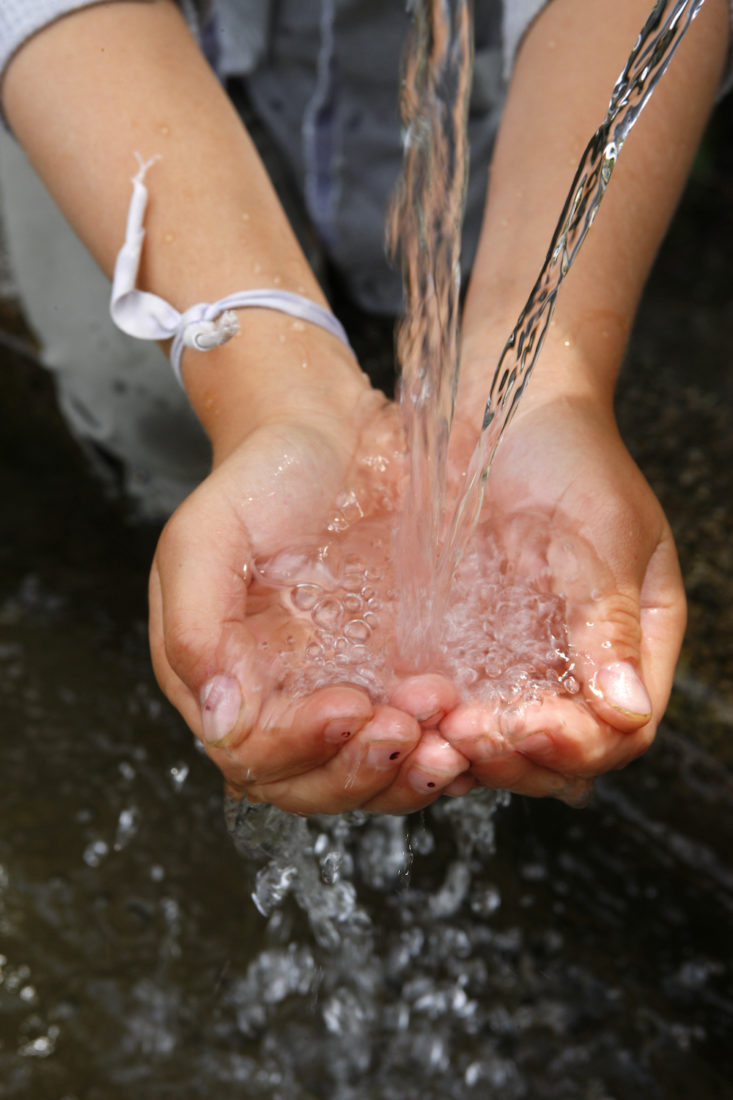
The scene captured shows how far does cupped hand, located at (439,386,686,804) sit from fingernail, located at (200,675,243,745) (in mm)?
197

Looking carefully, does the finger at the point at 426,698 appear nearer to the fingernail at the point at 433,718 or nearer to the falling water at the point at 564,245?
the fingernail at the point at 433,718

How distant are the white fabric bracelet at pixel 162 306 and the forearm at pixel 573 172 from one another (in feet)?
0.84

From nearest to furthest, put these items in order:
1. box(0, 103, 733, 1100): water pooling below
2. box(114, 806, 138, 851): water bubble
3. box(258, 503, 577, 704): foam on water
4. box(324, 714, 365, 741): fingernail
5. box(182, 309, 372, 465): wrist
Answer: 1. box(324, 714, 365, 741): fingernail
2. box(258, 503, 577, 704): foam on water
3. box(182, 309, 372, 465): wrist
4. box(0, 103, 733, 1100): water pooling below
5. box(114, 806, 138, 851): water bubble

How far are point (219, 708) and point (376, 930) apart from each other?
71 centimetres

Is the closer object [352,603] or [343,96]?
[352,603]

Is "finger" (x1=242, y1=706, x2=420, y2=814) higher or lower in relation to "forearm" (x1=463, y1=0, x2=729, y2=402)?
lower

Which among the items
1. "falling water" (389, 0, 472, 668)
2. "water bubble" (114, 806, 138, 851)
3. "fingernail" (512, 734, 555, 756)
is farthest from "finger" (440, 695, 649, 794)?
"water bubble" (114, 806, 138, 851)

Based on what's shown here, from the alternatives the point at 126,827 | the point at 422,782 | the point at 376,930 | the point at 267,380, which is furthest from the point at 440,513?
the point at 126,827

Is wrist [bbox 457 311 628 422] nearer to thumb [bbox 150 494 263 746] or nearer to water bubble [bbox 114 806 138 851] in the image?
thumb [bbox 150 494 263 746]

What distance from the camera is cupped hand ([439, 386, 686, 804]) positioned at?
2.99ft

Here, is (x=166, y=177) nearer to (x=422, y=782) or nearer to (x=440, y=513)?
(x=440, y=513)

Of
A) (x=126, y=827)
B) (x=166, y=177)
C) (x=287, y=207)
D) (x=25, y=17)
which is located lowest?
(x=126, y=827)

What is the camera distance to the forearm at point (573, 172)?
1.23 metres

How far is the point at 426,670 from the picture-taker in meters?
1.05
